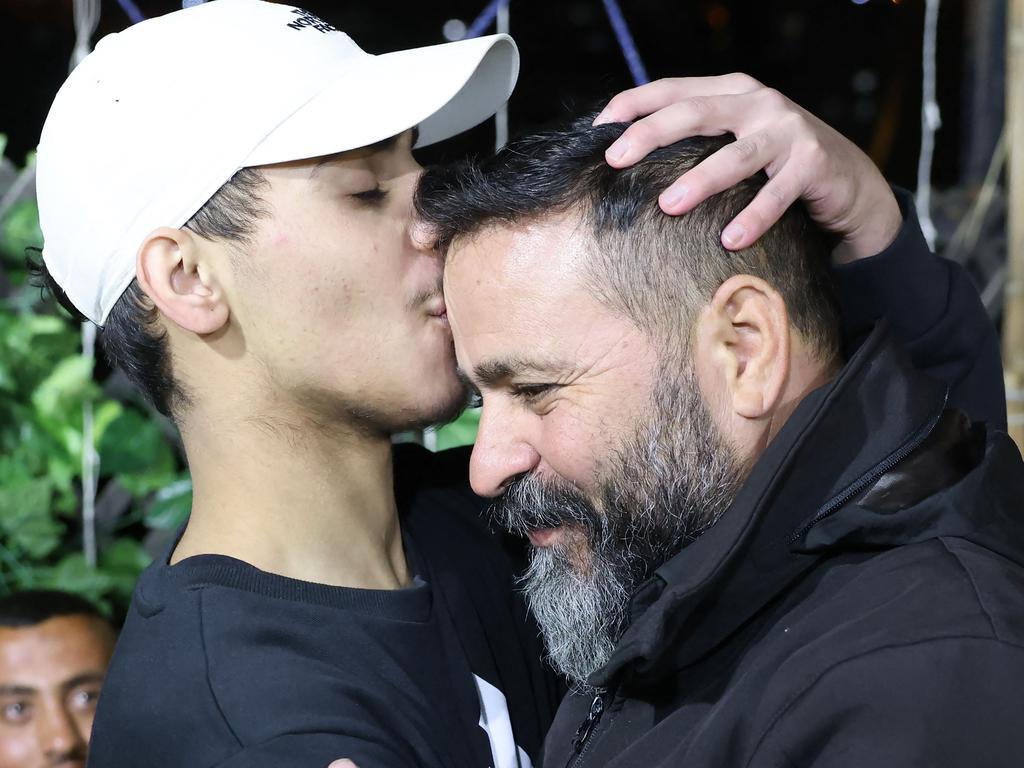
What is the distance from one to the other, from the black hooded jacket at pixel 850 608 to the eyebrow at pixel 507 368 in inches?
11.6

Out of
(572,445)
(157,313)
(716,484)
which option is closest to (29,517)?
(157,313)

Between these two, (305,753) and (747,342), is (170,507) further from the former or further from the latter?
(747,342)

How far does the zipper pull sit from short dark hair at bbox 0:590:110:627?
1.41 meters

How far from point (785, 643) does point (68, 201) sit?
1.14m

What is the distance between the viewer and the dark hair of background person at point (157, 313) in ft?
5.30

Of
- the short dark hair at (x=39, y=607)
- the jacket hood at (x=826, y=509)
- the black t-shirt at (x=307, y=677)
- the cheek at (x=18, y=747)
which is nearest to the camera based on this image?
the jacket hood at (x=826, y=509)

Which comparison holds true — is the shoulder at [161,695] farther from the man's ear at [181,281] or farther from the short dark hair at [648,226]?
the short dark hair at [648,226]

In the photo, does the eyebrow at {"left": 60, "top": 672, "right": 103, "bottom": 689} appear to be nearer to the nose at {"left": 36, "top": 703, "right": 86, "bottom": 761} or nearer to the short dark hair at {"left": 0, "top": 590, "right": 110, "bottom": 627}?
the nose at {"left": 36, "top": 703, "right": 86, "bottom": 761}

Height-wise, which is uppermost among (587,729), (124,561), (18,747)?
(587,729)

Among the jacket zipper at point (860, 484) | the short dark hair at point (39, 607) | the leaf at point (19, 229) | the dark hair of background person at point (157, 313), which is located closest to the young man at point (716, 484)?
the jacket zipper at point (860, 484)

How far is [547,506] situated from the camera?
151 centimetres

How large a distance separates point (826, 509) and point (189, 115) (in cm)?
99

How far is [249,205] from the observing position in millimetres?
1615

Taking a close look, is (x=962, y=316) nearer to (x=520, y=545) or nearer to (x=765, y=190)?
(x=765, y=190)
